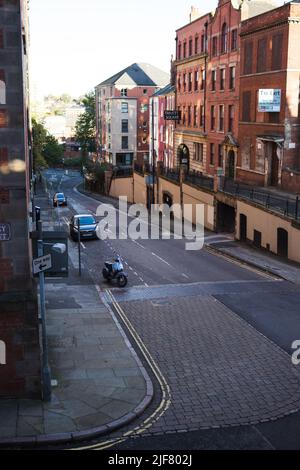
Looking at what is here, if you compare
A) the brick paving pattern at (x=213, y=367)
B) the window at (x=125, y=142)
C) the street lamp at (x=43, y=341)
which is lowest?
the brick paving pattern at (x=213, y=367)

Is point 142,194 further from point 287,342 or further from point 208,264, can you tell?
point 287,342

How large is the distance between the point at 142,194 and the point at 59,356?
48783mm

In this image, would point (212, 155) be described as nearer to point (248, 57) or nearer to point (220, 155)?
point (220, 155)

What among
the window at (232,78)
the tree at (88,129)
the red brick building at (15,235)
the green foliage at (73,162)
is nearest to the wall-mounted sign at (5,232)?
the red brick building at (15,235)

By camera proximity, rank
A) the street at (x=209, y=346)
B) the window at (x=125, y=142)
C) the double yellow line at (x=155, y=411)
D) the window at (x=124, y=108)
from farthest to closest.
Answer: the window at (x=125, y=142) < the window at (x=124, y=108) < the street at (x=209, y=346) < the double yellow line at (x=155, y=411)

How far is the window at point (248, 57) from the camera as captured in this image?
42.2 m

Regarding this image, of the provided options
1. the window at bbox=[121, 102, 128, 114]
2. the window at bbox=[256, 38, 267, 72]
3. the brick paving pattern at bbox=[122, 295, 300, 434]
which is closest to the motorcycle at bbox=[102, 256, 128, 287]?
the brick paving pattern at bbox=[122, 295, 300, 434]

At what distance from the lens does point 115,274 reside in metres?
24.6

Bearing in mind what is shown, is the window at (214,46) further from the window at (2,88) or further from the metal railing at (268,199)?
the window at (2,88)

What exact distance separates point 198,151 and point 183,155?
217 inches

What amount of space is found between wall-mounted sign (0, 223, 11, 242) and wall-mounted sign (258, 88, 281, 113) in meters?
29.7

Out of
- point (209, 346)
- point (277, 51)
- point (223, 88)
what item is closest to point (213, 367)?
point (209, 346)

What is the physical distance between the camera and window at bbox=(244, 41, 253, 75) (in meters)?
42.2

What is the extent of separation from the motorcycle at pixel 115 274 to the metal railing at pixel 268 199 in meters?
9.87
